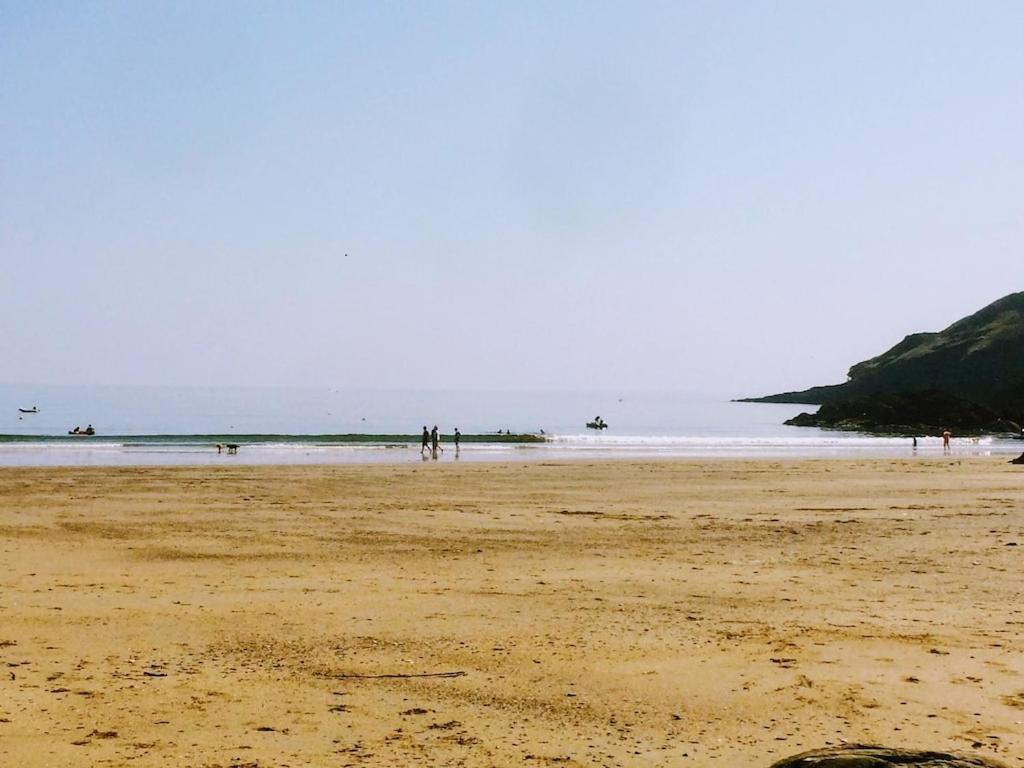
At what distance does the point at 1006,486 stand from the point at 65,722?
28.4 metres

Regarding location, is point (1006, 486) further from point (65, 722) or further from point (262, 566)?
point (65, 722)

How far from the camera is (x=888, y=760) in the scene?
414cm

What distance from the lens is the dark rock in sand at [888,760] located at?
4094 millimetres

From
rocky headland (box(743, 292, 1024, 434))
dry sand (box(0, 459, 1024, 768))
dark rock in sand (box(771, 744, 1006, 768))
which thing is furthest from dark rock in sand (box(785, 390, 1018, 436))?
dark rock in sand (box(771, 744, 1006, 768))

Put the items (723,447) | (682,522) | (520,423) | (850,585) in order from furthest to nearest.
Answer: (520,423) → (723,447) → (682,522) → (850,585)

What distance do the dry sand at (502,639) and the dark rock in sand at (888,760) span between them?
146cm

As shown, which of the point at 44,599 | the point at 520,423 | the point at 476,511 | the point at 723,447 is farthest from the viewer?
the point at 520,423

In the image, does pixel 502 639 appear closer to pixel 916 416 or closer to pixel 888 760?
pixel 888 760

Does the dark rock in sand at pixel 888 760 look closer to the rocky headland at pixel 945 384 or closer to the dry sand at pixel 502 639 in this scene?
the dry sand at pixel 502 639

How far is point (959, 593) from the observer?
10836mm

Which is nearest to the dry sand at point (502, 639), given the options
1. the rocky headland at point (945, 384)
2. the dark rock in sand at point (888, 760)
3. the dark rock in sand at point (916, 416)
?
the dark rock in sand at point (888, 760)

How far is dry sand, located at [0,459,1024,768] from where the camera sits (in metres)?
6.04

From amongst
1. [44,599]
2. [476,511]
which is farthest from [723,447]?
[44,599]

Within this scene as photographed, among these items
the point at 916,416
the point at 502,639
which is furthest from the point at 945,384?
the point at 502,639
